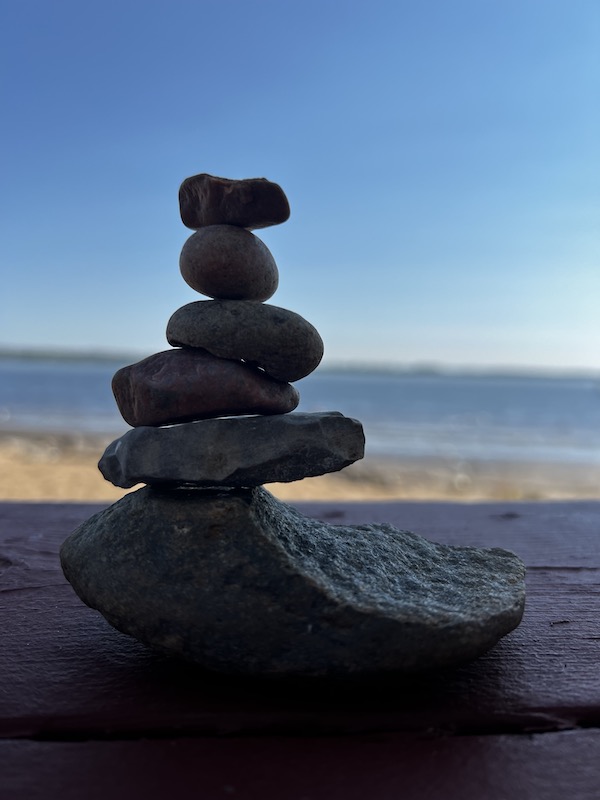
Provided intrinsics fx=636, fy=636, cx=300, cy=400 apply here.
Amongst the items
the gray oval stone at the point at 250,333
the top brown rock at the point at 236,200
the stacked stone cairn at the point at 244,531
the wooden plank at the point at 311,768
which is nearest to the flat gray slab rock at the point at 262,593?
the stacked stone cairn at the point at 244,531

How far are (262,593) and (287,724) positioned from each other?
34 cm

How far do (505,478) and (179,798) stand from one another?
11.8 meters

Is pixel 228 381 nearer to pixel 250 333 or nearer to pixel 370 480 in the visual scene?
pixel 250 333

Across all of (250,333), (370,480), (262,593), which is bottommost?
(370,480)

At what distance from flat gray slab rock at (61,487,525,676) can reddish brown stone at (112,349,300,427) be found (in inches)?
10.4

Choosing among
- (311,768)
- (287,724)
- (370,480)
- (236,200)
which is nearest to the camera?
(311,768)

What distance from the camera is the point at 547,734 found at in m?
1.64

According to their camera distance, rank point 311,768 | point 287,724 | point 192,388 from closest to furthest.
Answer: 1. point 311,768
2. point 287,724
3. point 192,388

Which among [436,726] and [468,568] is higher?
[468,568]

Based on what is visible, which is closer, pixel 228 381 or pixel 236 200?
pixel 228 381

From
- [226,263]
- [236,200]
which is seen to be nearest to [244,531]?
[226,263]

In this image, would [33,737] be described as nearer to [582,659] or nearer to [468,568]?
[468,568]

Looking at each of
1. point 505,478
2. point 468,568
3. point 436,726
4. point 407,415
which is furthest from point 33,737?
point 407,415

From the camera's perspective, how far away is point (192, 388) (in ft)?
6.69
